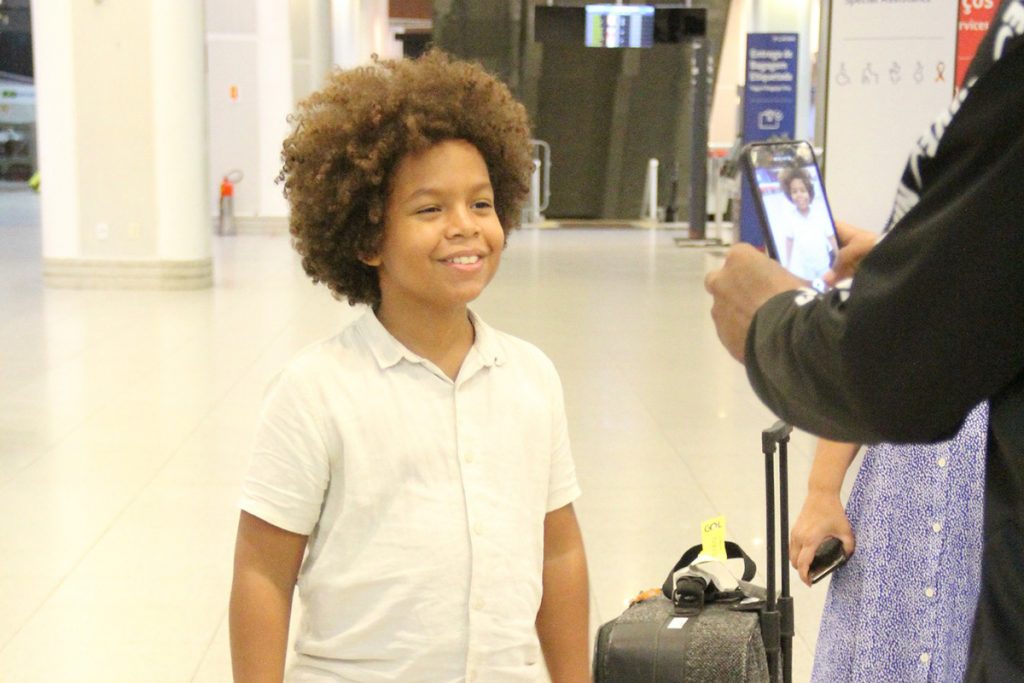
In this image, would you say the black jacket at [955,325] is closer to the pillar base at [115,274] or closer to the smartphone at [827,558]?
the smartphone at [827,558]

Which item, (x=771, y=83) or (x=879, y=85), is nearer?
(x=879, y=85)

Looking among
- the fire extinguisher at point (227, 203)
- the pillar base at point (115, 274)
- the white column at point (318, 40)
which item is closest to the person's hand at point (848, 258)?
the pillar base at point (115, 274)

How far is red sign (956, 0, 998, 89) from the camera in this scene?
6.42 meters

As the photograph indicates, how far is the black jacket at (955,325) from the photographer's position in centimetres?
104

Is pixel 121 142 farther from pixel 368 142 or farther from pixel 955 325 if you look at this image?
pixel 955 325

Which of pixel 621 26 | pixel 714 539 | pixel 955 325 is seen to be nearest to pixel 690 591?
pixel 714 539

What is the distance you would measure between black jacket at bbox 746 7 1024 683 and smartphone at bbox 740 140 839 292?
1.40ft

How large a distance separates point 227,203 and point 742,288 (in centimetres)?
1998

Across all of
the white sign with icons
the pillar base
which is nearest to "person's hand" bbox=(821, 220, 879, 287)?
the white sign with icons

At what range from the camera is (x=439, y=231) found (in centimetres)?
187

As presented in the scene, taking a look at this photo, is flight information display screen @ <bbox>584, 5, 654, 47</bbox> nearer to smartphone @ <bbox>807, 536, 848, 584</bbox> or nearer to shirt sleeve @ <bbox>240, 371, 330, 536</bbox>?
smartphone @ <bbox>807, 536, 848, 584</bbox>

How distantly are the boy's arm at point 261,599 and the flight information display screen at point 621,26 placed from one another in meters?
26.6

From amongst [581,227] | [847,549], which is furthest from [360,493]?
[581,227]

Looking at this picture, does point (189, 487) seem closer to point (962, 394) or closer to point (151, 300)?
point (962, 394)
